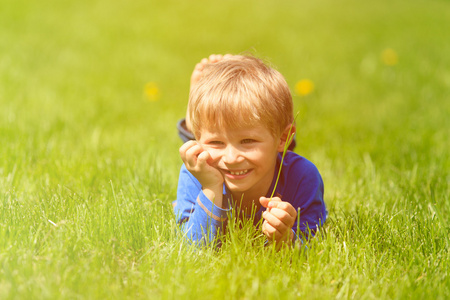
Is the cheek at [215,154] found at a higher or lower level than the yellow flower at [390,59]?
lower

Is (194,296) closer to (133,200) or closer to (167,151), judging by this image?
(133,200)

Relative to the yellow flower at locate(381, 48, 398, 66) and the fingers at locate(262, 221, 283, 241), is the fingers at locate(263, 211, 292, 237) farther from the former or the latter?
the yellow flower at locate(381, 48, 398, 66)

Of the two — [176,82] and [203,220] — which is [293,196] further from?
[176,82]

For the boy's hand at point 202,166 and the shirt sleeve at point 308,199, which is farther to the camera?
the shirt sleeve at point 308,199

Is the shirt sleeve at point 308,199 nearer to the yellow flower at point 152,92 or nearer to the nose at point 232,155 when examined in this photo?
the nose at point 232,155

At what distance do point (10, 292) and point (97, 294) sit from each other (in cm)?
27

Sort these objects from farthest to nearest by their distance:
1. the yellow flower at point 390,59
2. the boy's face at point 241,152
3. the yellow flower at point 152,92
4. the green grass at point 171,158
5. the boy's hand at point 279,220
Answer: the yellow flower at point 390,59 < the yellow flower at point 152,92 < the boy's face at point 241,152 < the boy's hand at point 279,220 < the green grass at point 171,158

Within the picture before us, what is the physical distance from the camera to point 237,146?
2.17 meters

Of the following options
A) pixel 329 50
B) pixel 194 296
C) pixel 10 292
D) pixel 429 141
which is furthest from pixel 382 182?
pixel 329 50

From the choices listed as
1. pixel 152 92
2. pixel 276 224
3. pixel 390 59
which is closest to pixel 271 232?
pixel 276 224

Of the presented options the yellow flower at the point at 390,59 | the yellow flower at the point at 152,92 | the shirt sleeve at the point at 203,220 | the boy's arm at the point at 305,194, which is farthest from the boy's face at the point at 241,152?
the yellow flower at the point at 390,59

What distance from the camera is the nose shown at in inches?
84.0

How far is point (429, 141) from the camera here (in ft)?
12.9

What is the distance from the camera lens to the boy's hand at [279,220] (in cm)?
205
